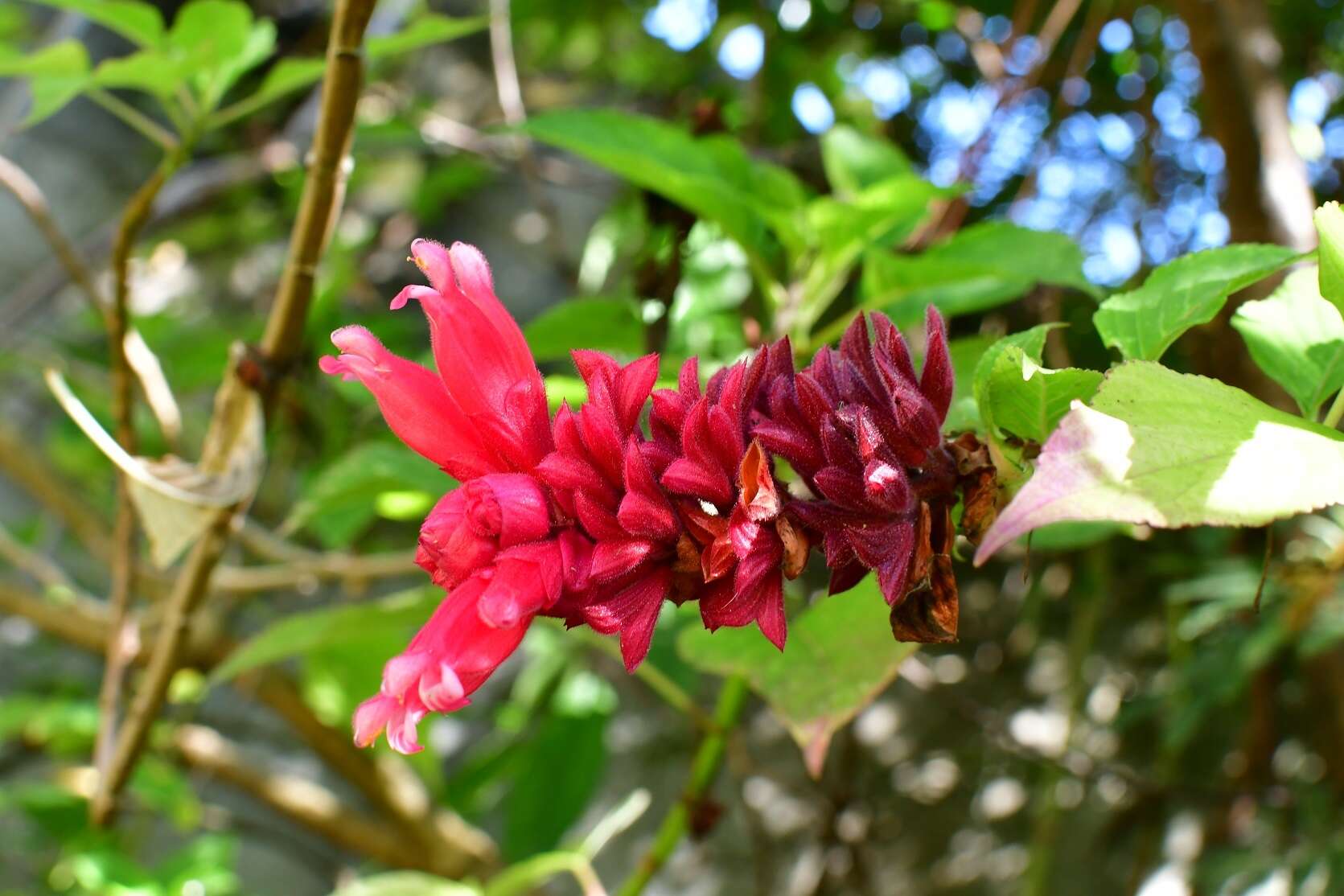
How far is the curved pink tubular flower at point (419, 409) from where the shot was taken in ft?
1.26

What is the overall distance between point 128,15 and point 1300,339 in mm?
706

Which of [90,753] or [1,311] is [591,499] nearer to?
[1,311]

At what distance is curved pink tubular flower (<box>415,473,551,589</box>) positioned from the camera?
343 millimetres

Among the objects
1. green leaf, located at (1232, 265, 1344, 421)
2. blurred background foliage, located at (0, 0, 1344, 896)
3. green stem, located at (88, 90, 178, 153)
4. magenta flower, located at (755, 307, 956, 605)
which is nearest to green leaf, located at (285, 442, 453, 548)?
blurred background foliage, located at (0, 0, 1344, 896)

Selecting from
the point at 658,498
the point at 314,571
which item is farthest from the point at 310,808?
the point at 658,498

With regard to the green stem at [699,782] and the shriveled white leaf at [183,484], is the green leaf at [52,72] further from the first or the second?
the green stem at [699,782]

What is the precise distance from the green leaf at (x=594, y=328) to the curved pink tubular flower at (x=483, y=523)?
41 cm

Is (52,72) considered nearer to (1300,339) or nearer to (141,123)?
(141,123)

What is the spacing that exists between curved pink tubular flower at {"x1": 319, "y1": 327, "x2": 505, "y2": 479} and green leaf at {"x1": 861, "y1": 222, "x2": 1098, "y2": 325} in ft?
0.95

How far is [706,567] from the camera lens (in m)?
0.35

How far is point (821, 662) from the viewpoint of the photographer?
0.54 metres

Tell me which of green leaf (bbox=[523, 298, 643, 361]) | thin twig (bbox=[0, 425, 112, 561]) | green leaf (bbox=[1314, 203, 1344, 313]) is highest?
green leaf (bbox=[1314, 203, 1344, 313])

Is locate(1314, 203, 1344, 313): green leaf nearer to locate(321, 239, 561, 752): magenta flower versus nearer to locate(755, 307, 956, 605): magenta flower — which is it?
locate(755, 307, 956, 605): magenta flower

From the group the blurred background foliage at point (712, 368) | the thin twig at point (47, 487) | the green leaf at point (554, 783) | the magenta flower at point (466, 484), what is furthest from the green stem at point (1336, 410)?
the thin twig at point (47, 487)
